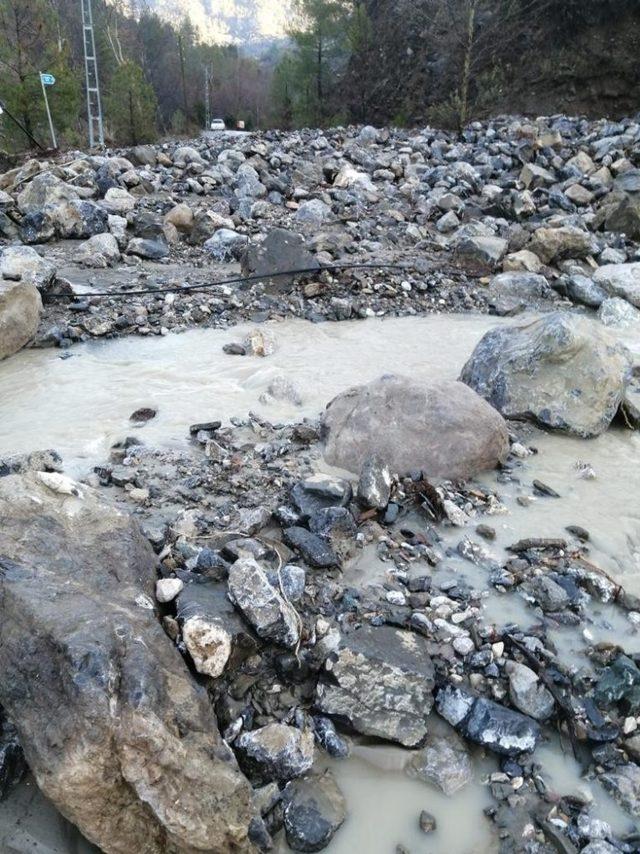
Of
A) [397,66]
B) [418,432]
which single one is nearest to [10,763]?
[418,432]

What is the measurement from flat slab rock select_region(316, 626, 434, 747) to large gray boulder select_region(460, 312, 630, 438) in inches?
86.7

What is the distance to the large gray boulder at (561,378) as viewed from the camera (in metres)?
4.00

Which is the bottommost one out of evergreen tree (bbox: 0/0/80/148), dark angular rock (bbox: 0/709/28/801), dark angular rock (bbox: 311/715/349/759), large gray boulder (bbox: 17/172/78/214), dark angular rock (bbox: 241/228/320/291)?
dark angular rock (bbox: 311/715/349/759)

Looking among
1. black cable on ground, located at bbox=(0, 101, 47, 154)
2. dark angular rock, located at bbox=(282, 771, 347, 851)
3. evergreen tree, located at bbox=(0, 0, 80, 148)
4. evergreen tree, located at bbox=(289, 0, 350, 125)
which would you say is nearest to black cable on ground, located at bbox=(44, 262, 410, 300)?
dark angular rock, located at bbox=(282, 771, 347, 851)

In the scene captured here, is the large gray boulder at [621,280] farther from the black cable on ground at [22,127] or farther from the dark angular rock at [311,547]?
the black cable on ground at [22,127]

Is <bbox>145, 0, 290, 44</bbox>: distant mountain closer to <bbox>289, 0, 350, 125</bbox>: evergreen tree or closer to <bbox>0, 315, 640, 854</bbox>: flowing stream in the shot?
<bbox>289, 0, 350, 125</bbox>: evergreen tree

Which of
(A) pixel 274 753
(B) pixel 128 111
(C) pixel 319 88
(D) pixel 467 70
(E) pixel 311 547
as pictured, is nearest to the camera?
(A) pixel 274 753

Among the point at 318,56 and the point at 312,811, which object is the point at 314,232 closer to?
the point at 312,811

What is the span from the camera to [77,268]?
6.85m

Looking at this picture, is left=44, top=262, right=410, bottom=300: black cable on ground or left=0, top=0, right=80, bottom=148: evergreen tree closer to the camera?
left=44, top=262, right=410, bottom=300: black cable on ground

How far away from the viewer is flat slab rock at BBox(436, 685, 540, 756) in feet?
6.73

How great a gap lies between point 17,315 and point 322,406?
2571 millimetres

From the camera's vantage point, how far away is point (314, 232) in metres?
8.16

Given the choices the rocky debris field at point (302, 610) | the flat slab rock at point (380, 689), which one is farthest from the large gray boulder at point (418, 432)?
the flat slab rock at point (380, 689)
